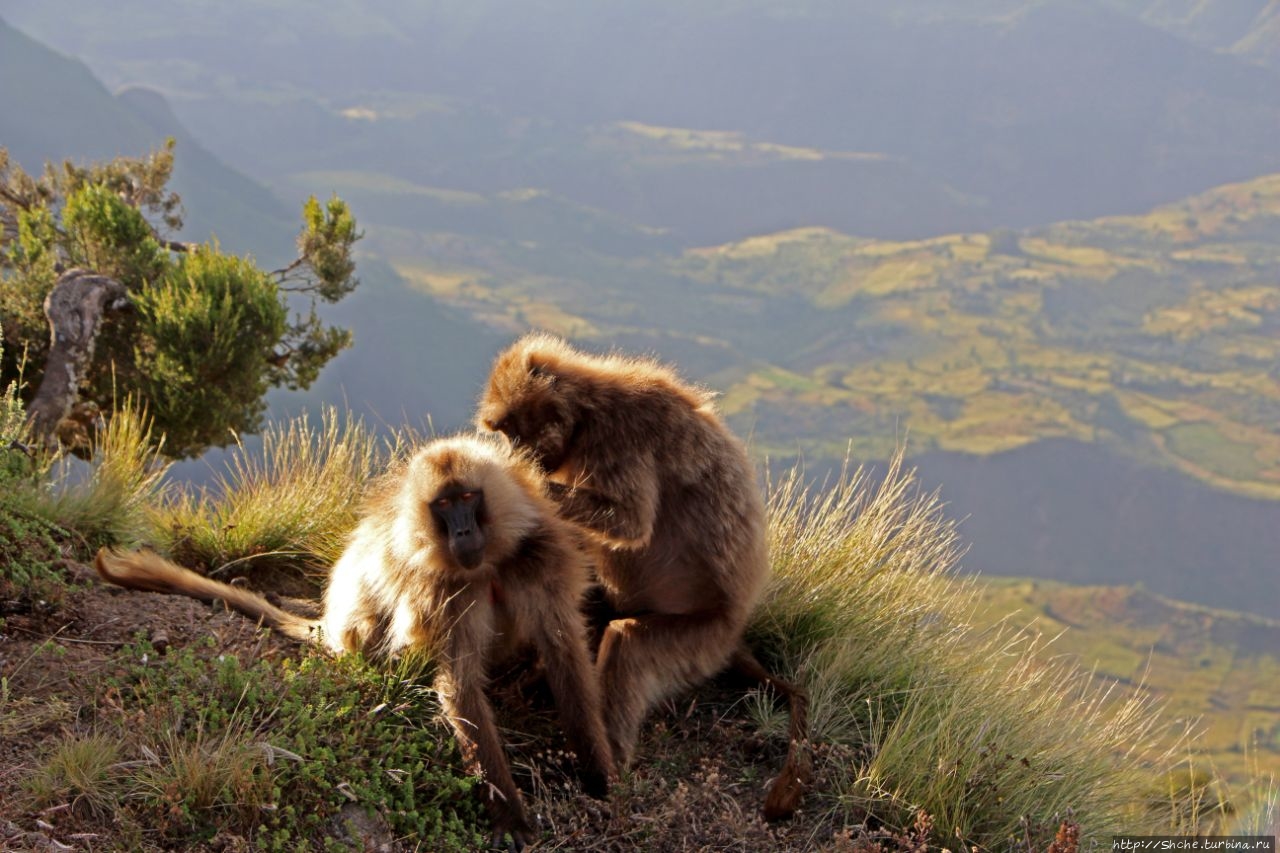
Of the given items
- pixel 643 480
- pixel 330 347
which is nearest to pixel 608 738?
pixel 643 480

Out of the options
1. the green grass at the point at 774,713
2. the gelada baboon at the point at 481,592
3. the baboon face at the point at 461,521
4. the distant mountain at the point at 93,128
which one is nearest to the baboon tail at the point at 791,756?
the green grass at the point at 774,713

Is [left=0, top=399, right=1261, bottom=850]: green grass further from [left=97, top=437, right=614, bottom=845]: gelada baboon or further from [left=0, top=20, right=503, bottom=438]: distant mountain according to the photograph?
[left=0, top=20, right=503, bottom=438]: distant mountain

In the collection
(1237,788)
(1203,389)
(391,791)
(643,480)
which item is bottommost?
(1203,389)

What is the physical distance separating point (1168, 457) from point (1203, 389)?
28.8 m

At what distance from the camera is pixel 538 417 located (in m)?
5.07

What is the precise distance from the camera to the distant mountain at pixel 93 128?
127312mm

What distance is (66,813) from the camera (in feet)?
12.0

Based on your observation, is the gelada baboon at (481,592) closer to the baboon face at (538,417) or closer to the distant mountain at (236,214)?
the baboon face at (538,417)

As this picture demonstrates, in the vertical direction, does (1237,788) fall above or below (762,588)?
below

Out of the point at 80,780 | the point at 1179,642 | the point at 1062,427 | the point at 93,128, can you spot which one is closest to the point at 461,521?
the point at 80,780

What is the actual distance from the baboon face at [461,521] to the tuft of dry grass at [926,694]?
1798 mm

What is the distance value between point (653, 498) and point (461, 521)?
1.09 m

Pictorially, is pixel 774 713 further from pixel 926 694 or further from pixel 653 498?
pixel 653 498

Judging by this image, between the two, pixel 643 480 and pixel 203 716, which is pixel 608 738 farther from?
pixel 203 716
